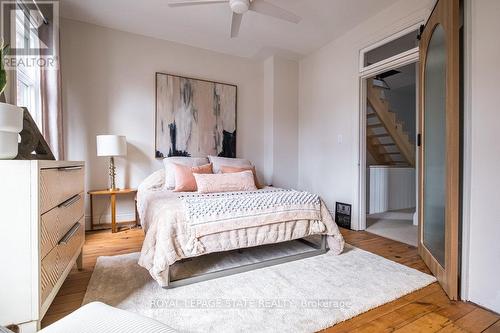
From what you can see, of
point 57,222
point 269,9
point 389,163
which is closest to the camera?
point 57,222

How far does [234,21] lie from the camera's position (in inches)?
103

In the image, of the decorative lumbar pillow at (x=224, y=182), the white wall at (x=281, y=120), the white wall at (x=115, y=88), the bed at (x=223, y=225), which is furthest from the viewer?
the white wall at (x=281, y=120)

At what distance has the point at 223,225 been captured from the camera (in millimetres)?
1865

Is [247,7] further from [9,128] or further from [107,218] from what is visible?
[107,218]

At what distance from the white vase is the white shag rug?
1.02 meters

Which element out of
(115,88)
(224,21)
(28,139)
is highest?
(224,21)

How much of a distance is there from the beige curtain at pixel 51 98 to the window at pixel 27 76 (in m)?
0.05

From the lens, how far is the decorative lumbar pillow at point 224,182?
8.54ft

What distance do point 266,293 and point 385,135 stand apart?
425 centimetres

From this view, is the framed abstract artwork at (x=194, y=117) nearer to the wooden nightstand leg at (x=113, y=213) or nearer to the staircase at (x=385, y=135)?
the wooden nightstand leg at (x=113, y=213)

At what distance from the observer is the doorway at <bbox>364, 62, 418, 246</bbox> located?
12.6 feet

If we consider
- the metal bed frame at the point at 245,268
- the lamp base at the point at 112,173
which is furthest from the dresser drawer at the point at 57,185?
the lamp base at the point at 112,173

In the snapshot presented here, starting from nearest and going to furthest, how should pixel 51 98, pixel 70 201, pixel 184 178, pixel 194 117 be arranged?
pixel 70 201, pixel 51 98, pixel 184 178, pixel 194 117

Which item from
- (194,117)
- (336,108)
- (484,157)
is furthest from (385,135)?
(194,117)
